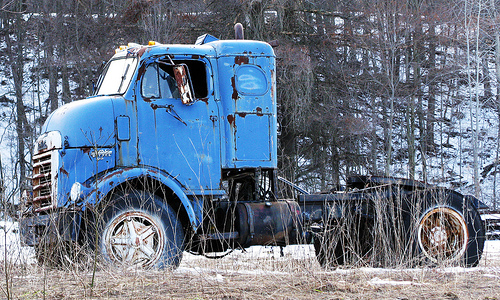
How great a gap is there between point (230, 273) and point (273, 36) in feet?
43.0

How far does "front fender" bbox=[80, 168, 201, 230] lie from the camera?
6.70m

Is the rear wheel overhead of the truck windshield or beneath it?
beneath

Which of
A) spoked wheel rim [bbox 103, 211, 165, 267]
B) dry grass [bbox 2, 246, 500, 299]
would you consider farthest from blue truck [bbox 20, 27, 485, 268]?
dry grass [bbox 2, 246, 500, 299]

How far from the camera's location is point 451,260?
7.45 m

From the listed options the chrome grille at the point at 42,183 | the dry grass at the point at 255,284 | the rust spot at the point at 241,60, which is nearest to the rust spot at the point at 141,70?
the rust spot at the point at 241,60

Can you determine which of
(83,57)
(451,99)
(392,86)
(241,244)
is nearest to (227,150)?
(241,244)

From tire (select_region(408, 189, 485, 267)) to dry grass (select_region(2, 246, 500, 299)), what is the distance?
1.27m

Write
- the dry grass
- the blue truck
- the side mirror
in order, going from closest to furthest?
the dry grass
the blue truck
the side mirror

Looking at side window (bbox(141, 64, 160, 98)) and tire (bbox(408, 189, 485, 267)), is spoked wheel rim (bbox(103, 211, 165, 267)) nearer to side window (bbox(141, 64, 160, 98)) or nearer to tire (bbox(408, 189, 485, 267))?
side window (bbox(141, 64, 160, 98))

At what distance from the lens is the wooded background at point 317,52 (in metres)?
18.4

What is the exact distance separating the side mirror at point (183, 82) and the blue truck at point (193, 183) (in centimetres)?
1

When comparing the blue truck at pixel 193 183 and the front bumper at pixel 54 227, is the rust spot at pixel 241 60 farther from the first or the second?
the front bumper at pixel 54 227

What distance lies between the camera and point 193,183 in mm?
7480

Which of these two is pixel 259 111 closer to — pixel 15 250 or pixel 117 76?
pixel 117 76
